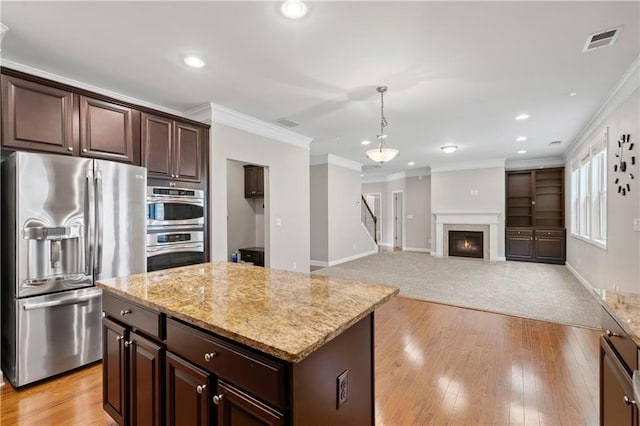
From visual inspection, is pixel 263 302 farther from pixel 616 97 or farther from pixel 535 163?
pixel 535 163

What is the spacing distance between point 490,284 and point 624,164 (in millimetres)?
2766

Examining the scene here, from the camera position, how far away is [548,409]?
2.01 m

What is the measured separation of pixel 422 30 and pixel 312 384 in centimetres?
253

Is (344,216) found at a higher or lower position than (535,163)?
lower

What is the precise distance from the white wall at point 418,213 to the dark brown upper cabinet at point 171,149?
7.70 meters

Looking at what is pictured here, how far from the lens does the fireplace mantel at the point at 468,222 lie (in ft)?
26.3

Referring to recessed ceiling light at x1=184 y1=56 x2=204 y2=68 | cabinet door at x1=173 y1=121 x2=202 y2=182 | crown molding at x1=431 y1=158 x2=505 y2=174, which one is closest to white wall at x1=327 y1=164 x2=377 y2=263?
crown molding at x1=431 y1=158 x2=505 y2=174

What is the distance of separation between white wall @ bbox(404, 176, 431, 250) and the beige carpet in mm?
1523

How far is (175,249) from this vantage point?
3.31 meters

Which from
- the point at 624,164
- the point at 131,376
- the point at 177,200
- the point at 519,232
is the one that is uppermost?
the point at 624,164

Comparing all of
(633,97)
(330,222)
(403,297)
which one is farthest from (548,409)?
(330,222)

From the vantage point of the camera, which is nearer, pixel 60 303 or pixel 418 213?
pixel 60 303

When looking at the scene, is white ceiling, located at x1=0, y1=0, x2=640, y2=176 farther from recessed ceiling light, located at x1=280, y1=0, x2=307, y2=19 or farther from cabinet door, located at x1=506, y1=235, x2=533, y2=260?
cabinet door, located at x1=506, y1=235, x2=533, y2=260

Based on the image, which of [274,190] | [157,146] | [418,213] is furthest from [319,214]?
[157,146]
